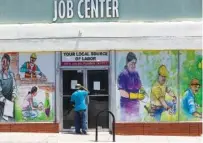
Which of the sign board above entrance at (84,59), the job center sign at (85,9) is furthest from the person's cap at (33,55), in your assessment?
the job center sign at (85,9)

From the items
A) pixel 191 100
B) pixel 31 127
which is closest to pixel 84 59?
pixel 31 127

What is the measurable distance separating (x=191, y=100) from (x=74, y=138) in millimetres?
4073

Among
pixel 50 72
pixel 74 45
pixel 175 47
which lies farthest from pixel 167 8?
pixel 50 72

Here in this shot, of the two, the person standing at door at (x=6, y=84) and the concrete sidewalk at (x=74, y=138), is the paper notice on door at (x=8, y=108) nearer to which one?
the person standing at door at (x=6, y=84)

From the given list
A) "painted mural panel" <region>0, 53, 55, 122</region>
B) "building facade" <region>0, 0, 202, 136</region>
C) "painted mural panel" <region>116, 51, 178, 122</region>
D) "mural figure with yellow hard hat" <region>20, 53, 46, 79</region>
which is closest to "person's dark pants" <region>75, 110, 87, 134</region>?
"building facade" <region>0, 0, 202, 136</region>

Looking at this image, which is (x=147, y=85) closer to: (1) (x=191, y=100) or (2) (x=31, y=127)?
(1) (x=191, y=100)

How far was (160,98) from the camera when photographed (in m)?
18.4

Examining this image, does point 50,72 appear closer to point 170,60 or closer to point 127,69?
point 127,69

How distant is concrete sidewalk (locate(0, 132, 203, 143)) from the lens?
1714 cm

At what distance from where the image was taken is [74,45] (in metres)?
18.4

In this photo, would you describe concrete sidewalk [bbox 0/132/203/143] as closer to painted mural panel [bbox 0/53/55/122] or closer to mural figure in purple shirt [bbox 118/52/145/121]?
painted mural panel [bbox 0/53/55/122]

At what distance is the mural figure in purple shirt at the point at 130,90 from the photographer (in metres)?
18.4

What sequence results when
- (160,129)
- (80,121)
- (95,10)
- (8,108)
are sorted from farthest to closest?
(8,108) → (95,10) → (80,121) → (160,129)

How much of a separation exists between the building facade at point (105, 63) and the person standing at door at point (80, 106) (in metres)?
0.55
